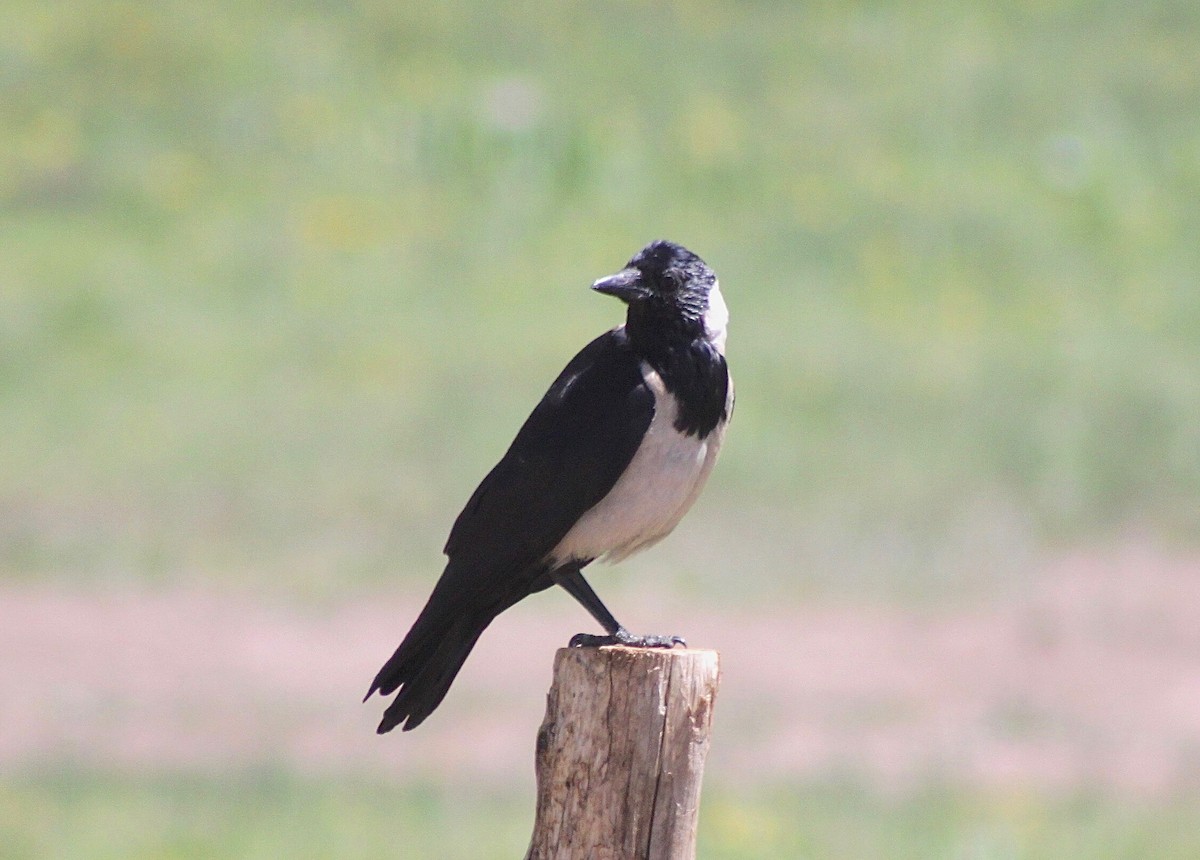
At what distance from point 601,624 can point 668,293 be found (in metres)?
1.10

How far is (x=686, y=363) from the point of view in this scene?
665 cm

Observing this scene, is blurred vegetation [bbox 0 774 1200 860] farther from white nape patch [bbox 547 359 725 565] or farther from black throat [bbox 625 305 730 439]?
black throat [bbox 625 305 730 439]

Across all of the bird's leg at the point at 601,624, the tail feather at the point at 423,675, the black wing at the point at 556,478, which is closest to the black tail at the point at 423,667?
the tail feather at the point at 423,675

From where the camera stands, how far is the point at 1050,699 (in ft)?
52.6

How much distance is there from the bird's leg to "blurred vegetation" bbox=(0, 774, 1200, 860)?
5.20 meters

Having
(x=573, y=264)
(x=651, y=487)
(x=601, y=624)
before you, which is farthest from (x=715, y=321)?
(x=573, y=264)

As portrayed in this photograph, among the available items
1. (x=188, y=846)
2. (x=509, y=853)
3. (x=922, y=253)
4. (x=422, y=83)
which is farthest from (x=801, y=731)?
(x=422, y=83)

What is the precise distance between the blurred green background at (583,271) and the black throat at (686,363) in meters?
7.18

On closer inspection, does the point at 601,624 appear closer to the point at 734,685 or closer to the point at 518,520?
the point at 518,520

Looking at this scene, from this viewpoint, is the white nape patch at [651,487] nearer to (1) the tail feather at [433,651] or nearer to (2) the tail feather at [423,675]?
(1) the tail feather at [433,651]

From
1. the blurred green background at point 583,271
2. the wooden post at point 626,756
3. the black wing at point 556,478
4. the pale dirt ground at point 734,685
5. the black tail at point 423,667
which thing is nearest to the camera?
the wooden post at point 626,756

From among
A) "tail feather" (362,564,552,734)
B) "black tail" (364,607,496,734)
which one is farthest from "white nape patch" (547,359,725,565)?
"black tail" (364,607,496,734)

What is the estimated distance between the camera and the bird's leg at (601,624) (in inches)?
240

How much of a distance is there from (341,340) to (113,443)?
123 inches
